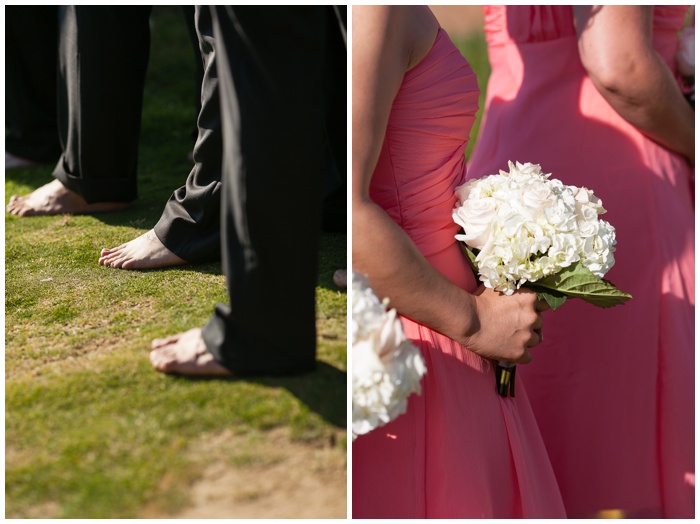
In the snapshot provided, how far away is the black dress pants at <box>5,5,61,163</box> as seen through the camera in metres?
1.64

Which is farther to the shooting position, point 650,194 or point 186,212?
point 650,194

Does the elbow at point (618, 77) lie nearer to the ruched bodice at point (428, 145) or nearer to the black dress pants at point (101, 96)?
the ruched bodice at point (428, 145)

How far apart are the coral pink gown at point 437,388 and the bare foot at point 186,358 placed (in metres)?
0.35

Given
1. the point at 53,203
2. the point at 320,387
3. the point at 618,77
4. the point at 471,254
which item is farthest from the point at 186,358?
the point at 618,77

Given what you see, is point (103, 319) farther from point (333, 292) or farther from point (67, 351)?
point (333, 292)

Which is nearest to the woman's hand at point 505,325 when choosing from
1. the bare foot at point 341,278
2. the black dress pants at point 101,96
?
the bare foot at point 341,278

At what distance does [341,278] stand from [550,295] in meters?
0.47

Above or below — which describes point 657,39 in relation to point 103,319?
above

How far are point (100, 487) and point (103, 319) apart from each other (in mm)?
311

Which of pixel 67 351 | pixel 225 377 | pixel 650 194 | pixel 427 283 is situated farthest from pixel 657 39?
pixel 67 351

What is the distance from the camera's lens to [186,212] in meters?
1.63

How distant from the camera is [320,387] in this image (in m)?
1.49

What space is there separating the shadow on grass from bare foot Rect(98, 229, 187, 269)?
0.25 metres

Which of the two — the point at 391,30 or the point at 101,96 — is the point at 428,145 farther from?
the point at 101,96
